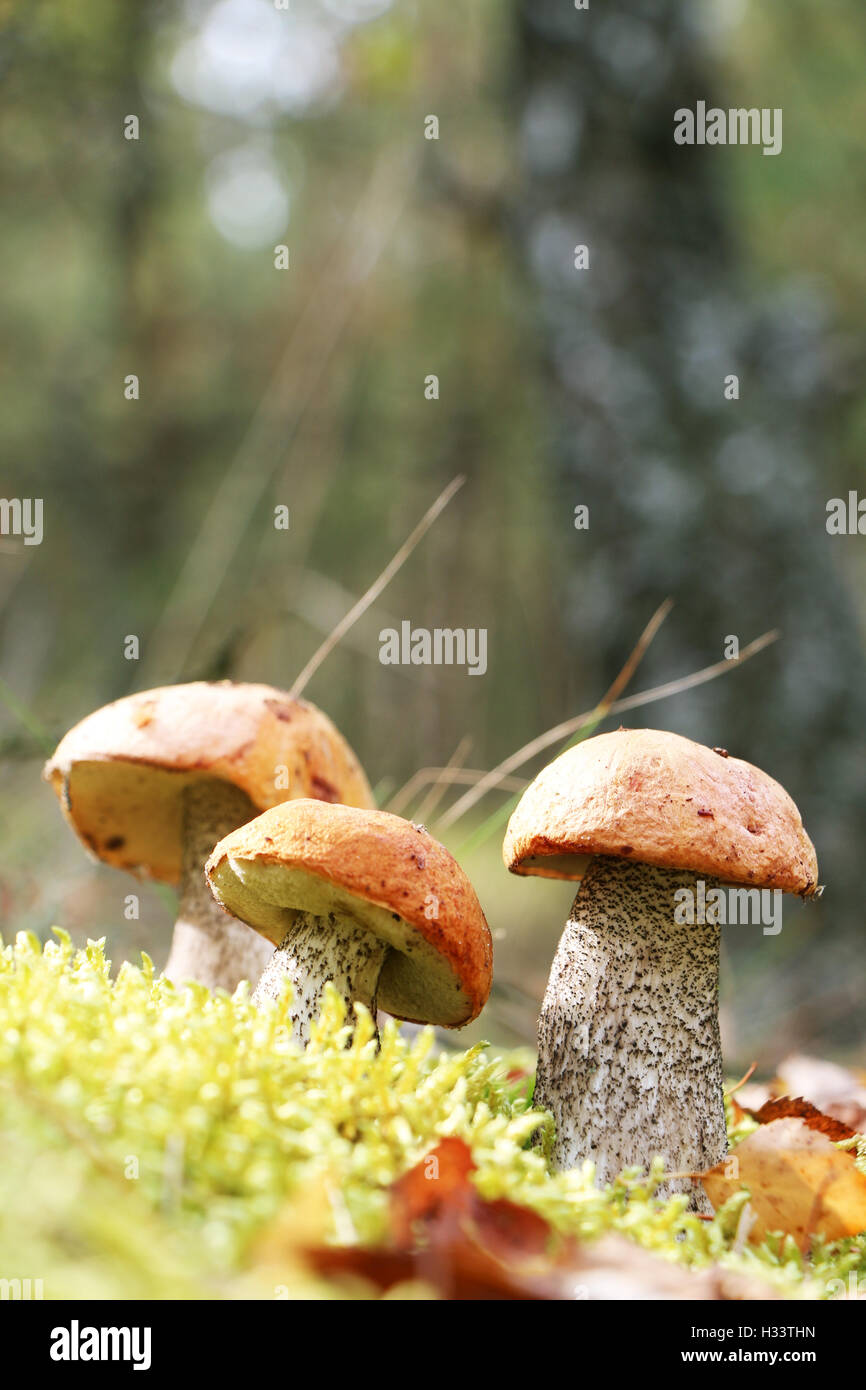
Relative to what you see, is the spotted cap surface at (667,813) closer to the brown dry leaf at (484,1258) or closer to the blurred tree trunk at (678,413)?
Answer: the brown dry leaf at (484,1258)

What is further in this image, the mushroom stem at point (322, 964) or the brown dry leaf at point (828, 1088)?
the brown dry leaf at point (828, 1088)

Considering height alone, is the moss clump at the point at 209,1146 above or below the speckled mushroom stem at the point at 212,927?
below

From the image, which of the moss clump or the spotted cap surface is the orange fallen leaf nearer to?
the moss clump

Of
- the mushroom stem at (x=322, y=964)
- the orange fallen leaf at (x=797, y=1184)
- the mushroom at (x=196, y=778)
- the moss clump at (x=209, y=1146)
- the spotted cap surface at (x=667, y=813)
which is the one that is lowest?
the orange fallen leaf at (x=797, y=1184)

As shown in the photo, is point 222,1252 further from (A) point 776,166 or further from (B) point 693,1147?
(A) point 776,166

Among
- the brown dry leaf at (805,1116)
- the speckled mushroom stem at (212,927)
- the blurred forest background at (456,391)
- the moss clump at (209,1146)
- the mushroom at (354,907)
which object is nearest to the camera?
the moss clump at (209,1146)

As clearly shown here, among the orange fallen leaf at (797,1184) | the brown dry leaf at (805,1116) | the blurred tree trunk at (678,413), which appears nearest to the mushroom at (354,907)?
the orange fallen leaf at (797,1184)

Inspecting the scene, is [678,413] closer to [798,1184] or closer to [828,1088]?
[828,1088]
